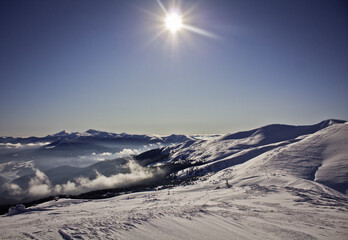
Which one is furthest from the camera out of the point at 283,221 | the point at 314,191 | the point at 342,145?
the point at 342,145

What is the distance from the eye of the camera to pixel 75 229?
18953mm

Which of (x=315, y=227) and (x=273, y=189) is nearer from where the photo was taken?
(x=315, y=227)

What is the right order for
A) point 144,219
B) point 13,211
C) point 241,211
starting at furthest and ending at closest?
point 13,211
point 241,211
point 144,219

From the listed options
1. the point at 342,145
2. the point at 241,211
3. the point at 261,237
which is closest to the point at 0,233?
the point at 261,237

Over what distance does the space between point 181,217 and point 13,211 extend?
34543 mm

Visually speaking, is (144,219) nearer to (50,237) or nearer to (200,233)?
(200,233)

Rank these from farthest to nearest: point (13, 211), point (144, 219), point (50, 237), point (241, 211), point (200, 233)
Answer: point (13, 211) → point (241, 211) → point (144, 219) → point (200, 233) → point (50, 237)

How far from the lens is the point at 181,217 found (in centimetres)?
2350

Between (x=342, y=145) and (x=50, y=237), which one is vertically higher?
(x=342, y=145)

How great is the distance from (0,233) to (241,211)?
29390 mm

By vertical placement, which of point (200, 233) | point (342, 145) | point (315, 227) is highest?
point (342, 145)

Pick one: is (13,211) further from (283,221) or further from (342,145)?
(342,145)

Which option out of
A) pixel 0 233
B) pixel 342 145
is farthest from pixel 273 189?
pixel 342 145

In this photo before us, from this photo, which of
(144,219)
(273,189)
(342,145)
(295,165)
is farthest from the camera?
(342,145)
